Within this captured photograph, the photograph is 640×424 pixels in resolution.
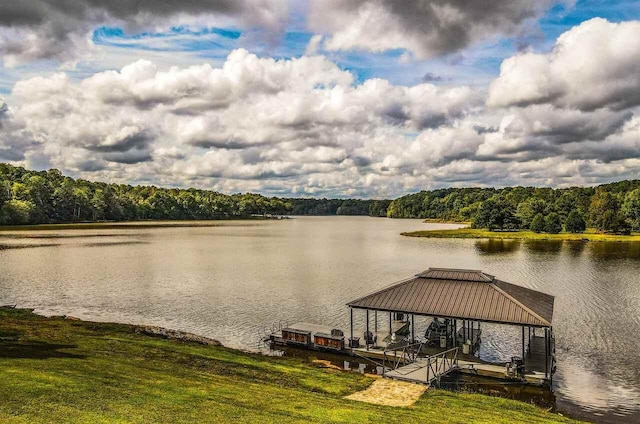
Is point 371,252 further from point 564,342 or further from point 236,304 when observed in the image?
point 564,342

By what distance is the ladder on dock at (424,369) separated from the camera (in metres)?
25.5

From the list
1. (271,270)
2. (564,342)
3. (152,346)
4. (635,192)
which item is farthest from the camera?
(635,192)

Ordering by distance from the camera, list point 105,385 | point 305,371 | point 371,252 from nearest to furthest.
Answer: point 105,385 → point 305,371 → point 371,252

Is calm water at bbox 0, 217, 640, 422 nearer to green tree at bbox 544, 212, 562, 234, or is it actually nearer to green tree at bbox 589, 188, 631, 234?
green tree at bbox 589, 188, 631, 234

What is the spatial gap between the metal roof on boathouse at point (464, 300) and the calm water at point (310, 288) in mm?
4280

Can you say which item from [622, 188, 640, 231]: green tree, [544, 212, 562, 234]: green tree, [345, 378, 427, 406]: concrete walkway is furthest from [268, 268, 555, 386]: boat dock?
[622, 188, 640, 231]: green tree

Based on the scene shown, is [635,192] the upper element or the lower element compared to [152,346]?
upper

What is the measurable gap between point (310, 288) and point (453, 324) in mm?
23316

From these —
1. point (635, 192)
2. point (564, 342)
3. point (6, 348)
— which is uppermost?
point (635, 192)

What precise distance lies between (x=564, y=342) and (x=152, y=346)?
27.3m

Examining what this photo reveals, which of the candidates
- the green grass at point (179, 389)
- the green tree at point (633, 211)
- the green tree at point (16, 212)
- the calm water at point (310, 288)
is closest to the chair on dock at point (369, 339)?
the green grass at point (179, 389)

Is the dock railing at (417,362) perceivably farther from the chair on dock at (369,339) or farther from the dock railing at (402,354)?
the chair on dock at (369,339)

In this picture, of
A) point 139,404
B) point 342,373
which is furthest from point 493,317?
point 139,404

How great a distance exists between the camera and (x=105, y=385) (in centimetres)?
1758
